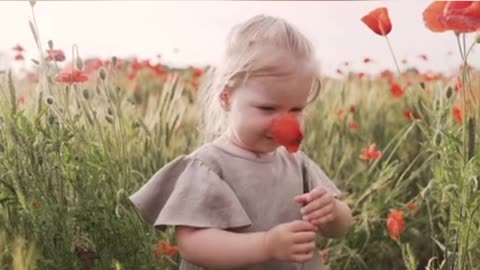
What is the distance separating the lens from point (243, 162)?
1.41m

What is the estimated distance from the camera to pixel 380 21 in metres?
1.55

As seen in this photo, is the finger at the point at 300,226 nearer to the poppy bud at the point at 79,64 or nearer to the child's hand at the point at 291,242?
the child's hand at the point at 291,242

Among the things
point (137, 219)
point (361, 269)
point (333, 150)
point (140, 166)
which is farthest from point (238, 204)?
point (333, 150)

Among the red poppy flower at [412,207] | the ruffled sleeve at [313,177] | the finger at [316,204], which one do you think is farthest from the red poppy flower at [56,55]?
the red poppy flower at [412,207]

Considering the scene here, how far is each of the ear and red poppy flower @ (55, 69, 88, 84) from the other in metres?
0.33

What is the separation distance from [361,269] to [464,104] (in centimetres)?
60

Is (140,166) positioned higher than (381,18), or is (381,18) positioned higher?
(381,18)

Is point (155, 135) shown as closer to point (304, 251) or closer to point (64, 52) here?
point (64, 52)

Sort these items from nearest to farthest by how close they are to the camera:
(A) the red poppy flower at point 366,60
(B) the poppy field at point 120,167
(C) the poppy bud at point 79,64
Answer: (B) the poppy field at point 120,167 < (C) the poppy bud at point 79,64 < (A) the red poppy flower at point 366,60

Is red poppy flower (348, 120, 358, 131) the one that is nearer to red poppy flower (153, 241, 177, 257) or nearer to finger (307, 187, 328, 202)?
red poppy flower (153, 241, 177, 257)

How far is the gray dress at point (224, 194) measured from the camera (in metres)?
1.36

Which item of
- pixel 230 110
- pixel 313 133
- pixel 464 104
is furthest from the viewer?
pixel 313 133

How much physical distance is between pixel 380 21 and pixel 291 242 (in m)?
0.44

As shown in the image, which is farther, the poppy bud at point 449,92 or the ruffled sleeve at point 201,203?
the poppy bud at point 449,92
